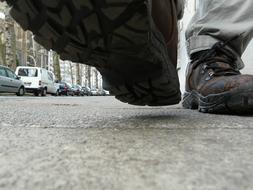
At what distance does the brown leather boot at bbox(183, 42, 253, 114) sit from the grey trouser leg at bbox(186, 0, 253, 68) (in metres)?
0.04

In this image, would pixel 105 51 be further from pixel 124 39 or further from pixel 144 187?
pixel 144 187

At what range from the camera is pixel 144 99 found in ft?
3.82

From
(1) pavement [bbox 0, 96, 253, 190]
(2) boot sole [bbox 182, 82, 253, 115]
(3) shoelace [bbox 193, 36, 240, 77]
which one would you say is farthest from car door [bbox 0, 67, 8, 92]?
(1) pavement [bbox 0, 96, 253, 190]

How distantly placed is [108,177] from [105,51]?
1.69ft

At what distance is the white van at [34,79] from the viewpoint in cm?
1605

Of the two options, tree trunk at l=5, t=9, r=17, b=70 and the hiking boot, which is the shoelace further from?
tree trunk at l=5, t=9, r=17, b=70

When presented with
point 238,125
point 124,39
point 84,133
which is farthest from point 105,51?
point 238,125

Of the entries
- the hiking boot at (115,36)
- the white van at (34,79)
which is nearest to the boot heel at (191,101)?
the hiking boot at (115,36)

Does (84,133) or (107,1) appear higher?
(107,1)

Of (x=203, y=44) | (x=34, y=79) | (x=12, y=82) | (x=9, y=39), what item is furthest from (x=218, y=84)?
(x=9, y=39)

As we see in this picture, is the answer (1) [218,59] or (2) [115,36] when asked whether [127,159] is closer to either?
(2) [115,36]

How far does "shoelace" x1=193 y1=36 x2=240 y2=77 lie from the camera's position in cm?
150

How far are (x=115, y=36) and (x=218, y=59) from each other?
75 cm

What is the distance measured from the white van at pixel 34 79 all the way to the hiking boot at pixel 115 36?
15.3 meters
